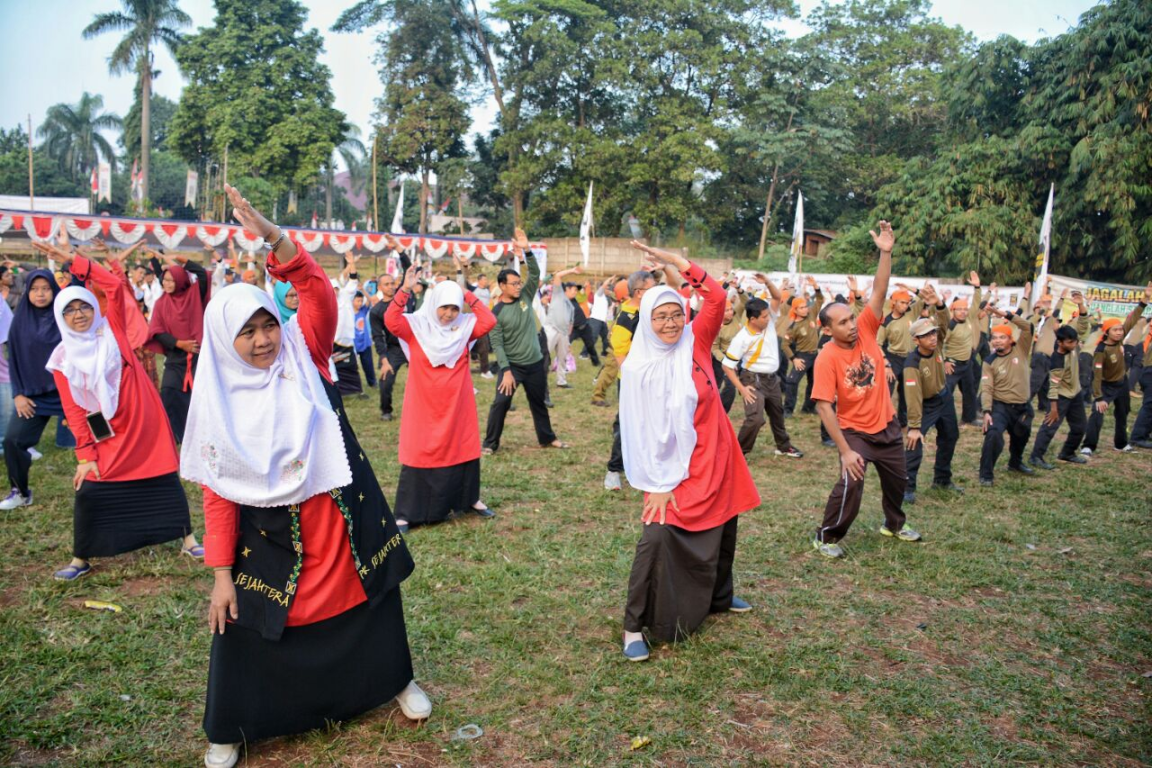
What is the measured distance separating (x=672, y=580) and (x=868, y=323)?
2.25 meters

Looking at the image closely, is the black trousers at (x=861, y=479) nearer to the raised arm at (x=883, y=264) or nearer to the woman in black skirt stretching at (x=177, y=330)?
the raised arm at (x=883, y=264)

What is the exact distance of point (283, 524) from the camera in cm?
276

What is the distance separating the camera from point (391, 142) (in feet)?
117

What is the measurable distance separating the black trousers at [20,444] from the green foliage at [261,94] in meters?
32.7

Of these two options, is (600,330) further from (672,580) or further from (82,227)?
(82,227)

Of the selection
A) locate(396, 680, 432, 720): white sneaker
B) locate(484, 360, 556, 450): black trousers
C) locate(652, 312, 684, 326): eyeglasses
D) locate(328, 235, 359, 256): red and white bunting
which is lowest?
locate(396, 680, 432, 720): white sneaker

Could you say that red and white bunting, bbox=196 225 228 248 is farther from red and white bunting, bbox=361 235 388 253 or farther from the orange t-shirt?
the orange t-shirt

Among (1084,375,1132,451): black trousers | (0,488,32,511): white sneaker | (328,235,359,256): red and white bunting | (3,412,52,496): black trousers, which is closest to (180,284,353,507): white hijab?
(3,412,52,496): black trousers

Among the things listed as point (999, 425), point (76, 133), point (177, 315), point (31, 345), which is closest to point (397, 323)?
point (177, 315)

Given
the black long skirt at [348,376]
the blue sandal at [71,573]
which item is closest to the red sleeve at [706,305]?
the blue sandal at [71,573]

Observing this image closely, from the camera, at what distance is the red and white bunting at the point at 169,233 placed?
936 inches

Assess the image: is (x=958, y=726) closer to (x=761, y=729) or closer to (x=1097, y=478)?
(x=761, y=729)

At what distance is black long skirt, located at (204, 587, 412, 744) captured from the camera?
285cm

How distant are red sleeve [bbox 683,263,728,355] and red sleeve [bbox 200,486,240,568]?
7.14ft
